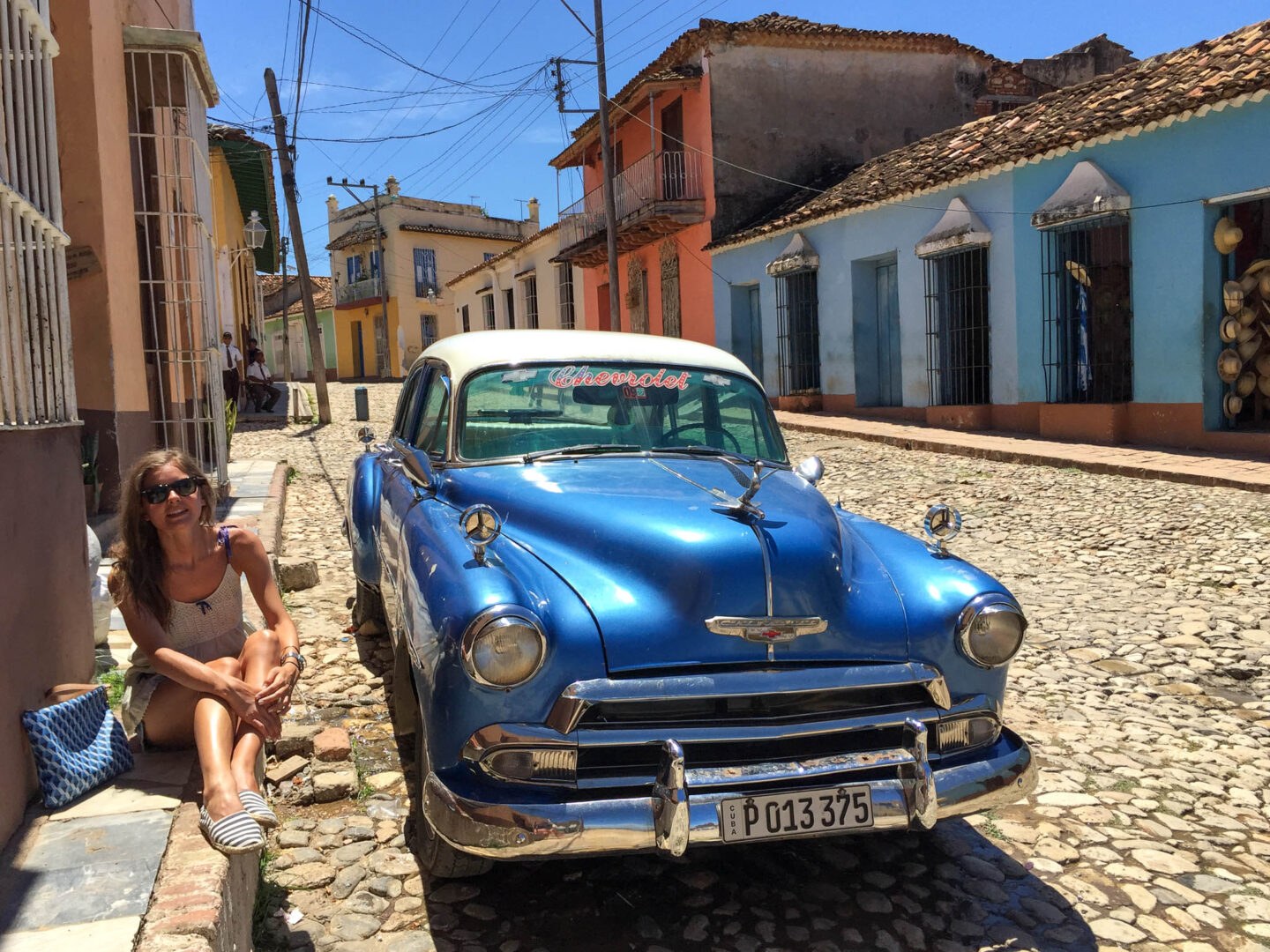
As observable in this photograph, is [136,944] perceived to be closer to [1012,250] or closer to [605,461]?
[605,461]

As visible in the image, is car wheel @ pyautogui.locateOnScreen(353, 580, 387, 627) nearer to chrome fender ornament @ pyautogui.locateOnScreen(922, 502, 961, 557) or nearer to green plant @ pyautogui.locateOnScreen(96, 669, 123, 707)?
green plant @ pyautogui.locateOnScreen(96, 669, 123, 707)

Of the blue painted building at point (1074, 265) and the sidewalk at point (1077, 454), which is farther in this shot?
the blue painted building at point (1074, 265)

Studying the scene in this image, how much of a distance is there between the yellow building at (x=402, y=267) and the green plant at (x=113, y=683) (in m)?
35.2

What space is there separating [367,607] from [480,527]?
8.94ft

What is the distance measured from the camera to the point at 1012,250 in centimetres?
1276

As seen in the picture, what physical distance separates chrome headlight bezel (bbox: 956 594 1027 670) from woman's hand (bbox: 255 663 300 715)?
187cm

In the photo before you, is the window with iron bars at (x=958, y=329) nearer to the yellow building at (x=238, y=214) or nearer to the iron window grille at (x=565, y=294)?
the yellow building at (x=238, y=214)

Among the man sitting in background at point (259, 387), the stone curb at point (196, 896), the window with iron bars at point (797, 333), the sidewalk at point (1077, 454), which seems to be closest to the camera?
the stone curb at point (196, 896)

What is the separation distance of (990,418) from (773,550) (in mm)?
11511

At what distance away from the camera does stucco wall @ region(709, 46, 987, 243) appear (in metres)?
19.5

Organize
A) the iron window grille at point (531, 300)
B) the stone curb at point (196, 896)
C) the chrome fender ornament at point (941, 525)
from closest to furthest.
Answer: the stone curb at point (196, 896) → the chrome fender ornament at point (941, 525) → the iron window grille at point (531, 300)

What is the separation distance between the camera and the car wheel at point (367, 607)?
5238mm

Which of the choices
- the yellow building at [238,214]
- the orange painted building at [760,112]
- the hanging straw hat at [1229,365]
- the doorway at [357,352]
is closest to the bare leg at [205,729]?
the yellow building at [238,214]

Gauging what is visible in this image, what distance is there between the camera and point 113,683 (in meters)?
3.83
